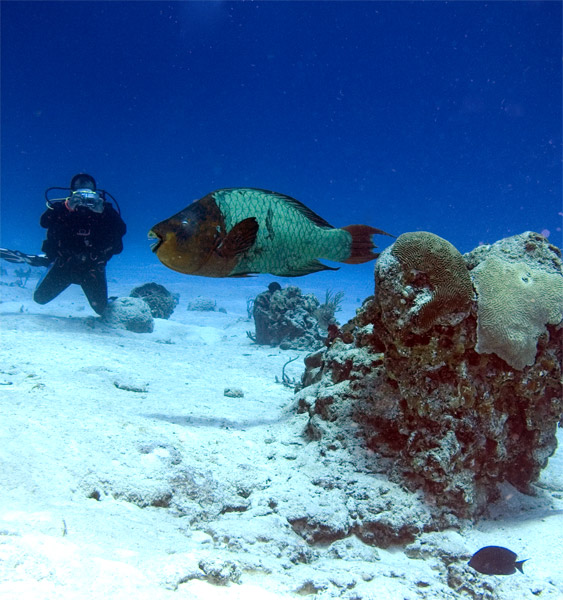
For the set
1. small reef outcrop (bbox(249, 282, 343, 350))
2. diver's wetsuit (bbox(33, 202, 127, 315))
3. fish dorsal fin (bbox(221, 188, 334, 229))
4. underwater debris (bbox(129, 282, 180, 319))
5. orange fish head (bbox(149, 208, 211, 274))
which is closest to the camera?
orange fish head (bbox(149, 208, 211, 274))

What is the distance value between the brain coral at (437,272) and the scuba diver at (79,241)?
7452mm

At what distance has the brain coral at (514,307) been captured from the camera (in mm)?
2965

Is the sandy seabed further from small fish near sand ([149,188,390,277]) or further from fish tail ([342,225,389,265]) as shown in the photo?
fish tail ([342,225,389,265])

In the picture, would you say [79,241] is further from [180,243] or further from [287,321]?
[180,243]

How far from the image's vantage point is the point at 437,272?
2932mm

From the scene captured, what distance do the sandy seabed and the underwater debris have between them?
30.7 ft

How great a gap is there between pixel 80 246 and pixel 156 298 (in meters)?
5.30

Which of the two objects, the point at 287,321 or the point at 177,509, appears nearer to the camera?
the point at 177,509

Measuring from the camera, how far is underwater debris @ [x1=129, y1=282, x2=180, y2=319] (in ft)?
47.1

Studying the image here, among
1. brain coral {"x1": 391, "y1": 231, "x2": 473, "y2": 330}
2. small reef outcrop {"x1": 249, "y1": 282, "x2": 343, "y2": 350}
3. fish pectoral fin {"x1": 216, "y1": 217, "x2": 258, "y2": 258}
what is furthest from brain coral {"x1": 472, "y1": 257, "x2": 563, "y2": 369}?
small reef outcrop {"x1": 249, "y1": 282, "x2": 343, "y2": 350}

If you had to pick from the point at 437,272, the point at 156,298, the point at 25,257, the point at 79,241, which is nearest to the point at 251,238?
the point at 437,272

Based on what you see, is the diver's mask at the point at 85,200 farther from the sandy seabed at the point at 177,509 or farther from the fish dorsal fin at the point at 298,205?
the fish dorsal fin at the point at 298,205

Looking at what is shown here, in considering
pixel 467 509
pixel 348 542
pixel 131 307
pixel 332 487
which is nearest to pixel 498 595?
pixel 467 509

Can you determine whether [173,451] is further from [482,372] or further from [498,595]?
[482,372]
